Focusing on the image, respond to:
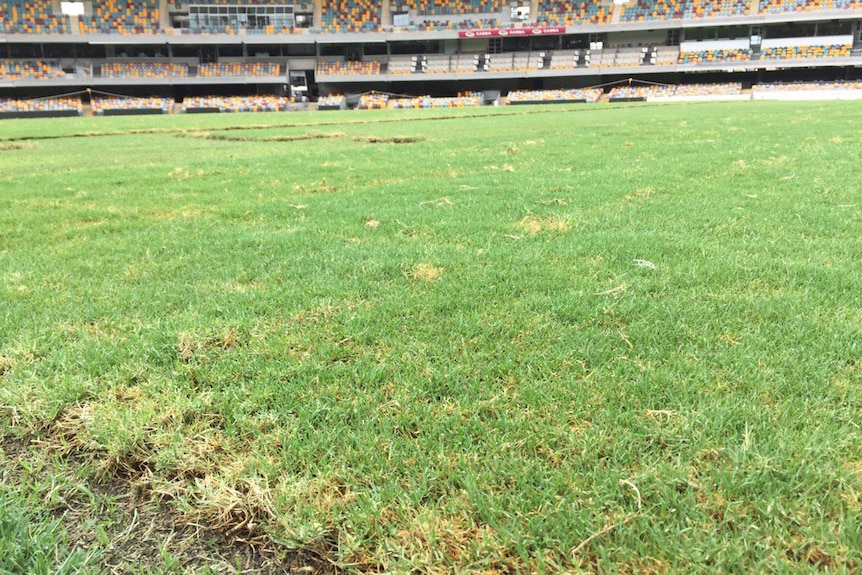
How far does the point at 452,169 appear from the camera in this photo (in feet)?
26.6

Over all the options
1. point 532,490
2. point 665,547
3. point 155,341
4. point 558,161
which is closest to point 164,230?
point 155,341

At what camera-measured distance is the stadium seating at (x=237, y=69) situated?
4816 centimetres

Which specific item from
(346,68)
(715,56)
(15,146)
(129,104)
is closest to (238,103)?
(129,104)

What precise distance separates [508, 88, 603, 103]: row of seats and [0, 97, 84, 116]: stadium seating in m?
36.5

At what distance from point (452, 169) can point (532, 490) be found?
274 inches

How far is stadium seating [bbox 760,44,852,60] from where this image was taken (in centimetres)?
4253

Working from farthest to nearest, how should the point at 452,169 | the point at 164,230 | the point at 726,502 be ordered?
the point at 452,169 → the point at 164,230 → the point at 726,502

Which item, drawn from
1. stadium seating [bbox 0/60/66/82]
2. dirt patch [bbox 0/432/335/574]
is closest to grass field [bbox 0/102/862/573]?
dirt patch [bbox 0/432/335/574]

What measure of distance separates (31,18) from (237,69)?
1754 cm

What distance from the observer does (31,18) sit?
46.0 m

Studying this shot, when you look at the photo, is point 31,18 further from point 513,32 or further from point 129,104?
point 513,32

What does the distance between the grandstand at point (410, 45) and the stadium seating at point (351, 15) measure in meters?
0.14

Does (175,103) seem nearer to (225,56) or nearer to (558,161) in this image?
(225,56)

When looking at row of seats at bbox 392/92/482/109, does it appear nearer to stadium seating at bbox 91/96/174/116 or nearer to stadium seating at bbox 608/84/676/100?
stadium seating at bbox 608/84/676/100
